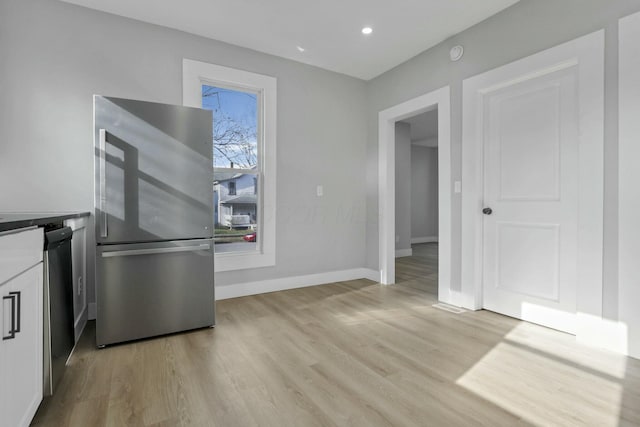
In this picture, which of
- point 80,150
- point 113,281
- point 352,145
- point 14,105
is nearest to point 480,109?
point 352,145

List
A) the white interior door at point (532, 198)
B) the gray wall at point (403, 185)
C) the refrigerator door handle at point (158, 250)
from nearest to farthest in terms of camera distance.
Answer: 1. the refrigerator door handle at point (158, 250)
2. the white interior door at point (532, 198)
3. the gray wall at point (403, 185)

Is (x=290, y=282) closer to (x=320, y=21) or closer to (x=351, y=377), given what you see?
(x=351, y=377)

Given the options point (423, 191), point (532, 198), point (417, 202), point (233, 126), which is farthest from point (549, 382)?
point (423, 191)

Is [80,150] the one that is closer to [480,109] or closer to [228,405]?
[228,405]

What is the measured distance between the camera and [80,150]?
2.66m

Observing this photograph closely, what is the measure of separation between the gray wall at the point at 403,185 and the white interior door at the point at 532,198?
128 inches

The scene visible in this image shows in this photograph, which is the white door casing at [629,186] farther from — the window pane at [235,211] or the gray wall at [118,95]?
the window pane at [235,211]

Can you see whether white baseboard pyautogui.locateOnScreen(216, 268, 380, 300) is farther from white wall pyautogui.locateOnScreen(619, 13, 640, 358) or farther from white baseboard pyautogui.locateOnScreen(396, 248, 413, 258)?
white wall pyautogui.locateOnScreen(619, 13, 640, 358)

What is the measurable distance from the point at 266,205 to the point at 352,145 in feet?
4.77

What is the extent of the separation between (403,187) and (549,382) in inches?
189

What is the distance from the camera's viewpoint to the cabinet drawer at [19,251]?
1045mm

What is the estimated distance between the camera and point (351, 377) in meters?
1.81

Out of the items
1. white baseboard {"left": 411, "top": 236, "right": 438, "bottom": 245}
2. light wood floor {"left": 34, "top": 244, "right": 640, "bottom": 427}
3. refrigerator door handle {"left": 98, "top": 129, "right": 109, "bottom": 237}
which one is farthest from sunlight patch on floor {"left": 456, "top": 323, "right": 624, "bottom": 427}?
white baseboard {"left": 411, "top": 236, "right": 438, "bottom": 245}

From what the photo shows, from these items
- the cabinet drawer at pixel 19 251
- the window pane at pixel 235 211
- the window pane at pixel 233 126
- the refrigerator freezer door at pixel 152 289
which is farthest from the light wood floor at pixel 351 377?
the window pane at pixel 233 126
